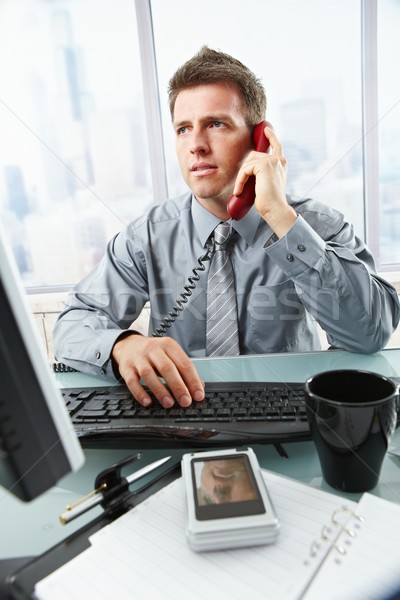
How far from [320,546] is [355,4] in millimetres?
2414

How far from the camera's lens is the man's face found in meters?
1.22

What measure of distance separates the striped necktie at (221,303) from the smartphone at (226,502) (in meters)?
0.66

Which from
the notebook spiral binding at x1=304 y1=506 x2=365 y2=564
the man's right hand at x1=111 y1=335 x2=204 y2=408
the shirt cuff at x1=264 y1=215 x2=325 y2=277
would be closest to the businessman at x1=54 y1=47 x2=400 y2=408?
the shirt cuff at x1=264 y1=215 x2=325 y2=277

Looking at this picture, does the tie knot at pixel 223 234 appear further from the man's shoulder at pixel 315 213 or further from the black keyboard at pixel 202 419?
the black keyboard at pixel 202 419

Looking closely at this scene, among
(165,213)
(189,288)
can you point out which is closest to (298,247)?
(189,288)

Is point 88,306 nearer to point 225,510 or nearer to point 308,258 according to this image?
point 308,258

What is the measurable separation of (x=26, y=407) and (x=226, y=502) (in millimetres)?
195

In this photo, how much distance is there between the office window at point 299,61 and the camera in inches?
84.0

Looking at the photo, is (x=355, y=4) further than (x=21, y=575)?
Yes

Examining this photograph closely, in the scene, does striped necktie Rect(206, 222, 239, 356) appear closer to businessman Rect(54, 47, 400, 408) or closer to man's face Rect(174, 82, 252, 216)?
businessman Rect(54, 47, 400, 408)

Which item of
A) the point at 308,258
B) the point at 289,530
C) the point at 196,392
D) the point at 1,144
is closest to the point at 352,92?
A: the point at 308,258

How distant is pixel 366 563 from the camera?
13.4 inches

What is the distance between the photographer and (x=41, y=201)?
2.33m

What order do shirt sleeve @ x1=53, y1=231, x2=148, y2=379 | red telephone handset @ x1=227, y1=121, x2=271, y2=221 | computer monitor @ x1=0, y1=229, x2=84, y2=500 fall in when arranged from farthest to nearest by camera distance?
1. red telephone handset @ x1=227, y1=121, x2=271, y2=221
2. shirt sleeve @ x1=53, y1=231, x2=148, y2=379
3. computer monitor @ x1=0, y1=229, x2=84, y2=500
